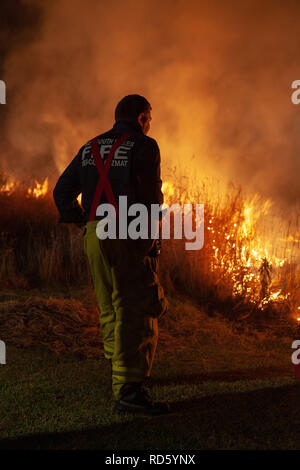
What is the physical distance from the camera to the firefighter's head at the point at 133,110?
142 inches

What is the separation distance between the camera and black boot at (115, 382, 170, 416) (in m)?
3.29

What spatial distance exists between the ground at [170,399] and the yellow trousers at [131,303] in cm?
33

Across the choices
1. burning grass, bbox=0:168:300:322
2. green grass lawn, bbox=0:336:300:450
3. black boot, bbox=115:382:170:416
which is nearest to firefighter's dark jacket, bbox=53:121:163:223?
black boot, bbox=115:382:170:416

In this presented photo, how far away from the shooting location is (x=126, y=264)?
3.38m

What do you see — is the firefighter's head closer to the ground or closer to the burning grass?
the ground

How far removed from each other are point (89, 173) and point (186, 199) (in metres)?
5.09

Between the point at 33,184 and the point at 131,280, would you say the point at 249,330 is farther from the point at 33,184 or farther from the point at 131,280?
the point at 33,184

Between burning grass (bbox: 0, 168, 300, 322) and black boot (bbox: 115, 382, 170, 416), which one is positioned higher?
burning grass (bbox: 0, 168, 300, 322)

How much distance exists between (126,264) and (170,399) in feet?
3.53

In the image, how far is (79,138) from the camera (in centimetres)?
1585

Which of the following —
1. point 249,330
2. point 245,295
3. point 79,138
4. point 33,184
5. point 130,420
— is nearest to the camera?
A: point 130,420

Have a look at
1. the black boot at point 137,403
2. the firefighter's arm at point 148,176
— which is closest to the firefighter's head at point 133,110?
the firefighter's arm at point 148,176

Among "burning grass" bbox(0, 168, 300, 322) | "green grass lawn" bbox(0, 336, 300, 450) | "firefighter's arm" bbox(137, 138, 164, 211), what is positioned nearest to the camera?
"green grass lawn" bbox(0, 336, 300, 450)
